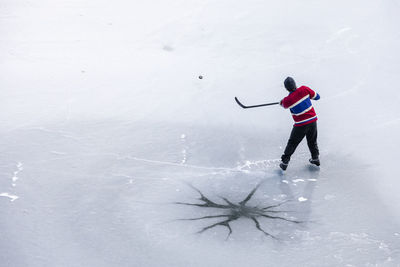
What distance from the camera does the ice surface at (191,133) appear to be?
3.76 meters

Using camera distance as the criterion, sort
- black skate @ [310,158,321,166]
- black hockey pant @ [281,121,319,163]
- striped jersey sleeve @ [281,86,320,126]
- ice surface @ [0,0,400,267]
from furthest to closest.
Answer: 1. black skate @ [310,158,321,166]
2. black hockey pant @ [281,121,319,163]
3. striped jersey sleeve @ [281,86,320,126]
4. ice surface @ [0,0,400,267]

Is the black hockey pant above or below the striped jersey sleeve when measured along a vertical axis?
below

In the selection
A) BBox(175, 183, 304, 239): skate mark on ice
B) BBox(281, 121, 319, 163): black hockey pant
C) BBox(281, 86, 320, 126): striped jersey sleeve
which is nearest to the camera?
BBox(175, 183, 304, 239): skate mark on ice

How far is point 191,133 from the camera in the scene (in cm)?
539

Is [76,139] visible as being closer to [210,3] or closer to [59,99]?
[59,99]

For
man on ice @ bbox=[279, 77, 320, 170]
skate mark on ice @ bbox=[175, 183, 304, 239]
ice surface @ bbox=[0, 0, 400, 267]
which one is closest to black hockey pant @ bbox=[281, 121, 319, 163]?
man on ice @ bbox=[279, 77, 320, 170]

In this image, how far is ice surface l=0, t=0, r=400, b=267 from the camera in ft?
12.3

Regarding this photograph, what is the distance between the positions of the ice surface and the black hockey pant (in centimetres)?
20

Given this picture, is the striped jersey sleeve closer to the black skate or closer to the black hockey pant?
the black hockey pant

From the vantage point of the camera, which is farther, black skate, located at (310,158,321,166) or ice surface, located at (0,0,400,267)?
black skate, located at (310,158,321,166)

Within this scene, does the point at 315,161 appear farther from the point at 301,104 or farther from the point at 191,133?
the point at 191,133

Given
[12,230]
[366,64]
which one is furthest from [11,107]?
[366,64]

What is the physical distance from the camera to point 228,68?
6660mm

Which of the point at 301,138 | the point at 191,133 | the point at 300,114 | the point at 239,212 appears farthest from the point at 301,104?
the point at 191,133
